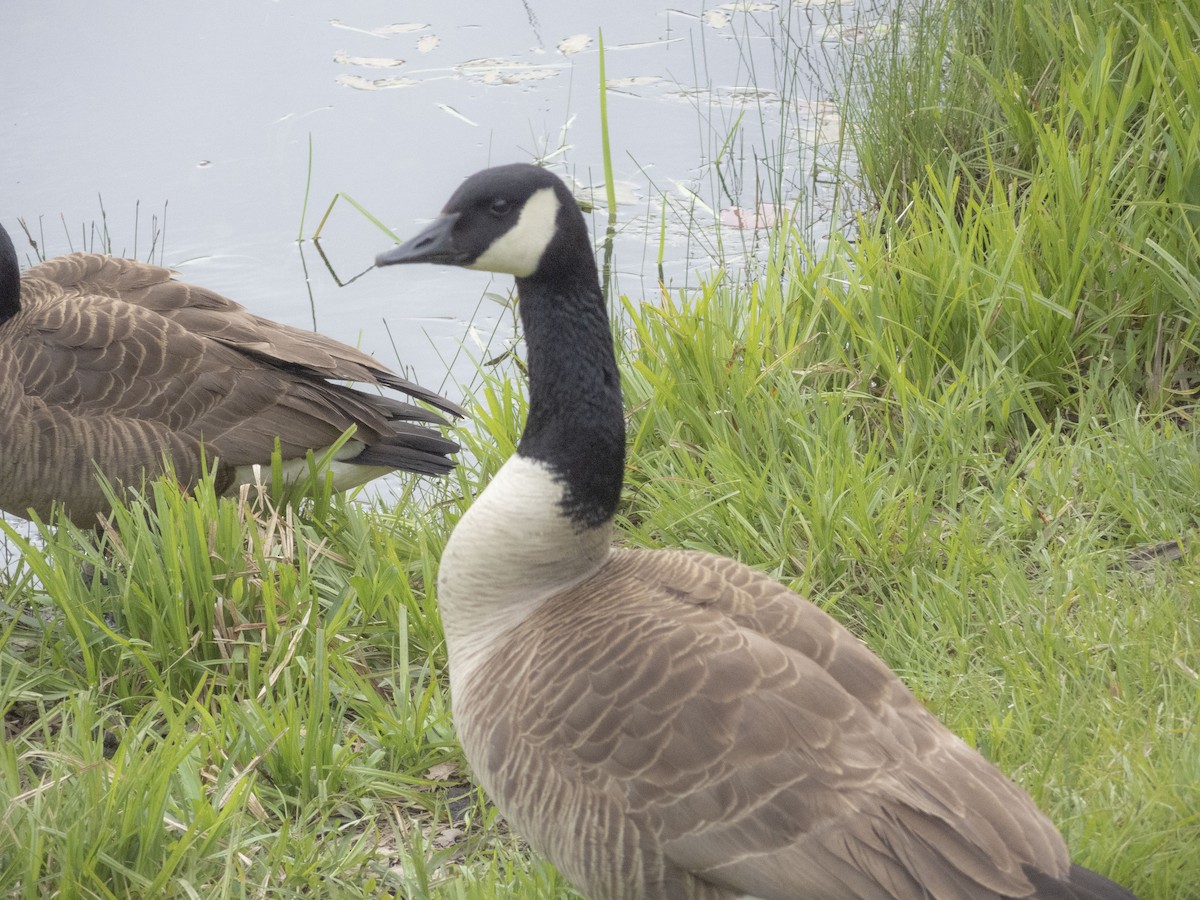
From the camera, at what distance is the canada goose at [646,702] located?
223 cm

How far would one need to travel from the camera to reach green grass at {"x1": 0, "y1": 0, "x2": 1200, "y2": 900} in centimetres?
281

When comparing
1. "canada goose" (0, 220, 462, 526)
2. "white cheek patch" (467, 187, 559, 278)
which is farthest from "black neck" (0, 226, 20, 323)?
"white cheek patch" (467, 187, 559, 278)

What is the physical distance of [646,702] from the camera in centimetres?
244

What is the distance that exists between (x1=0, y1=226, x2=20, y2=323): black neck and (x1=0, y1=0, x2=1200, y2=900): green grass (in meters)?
1.16

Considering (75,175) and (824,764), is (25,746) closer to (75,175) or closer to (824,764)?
(824,764)

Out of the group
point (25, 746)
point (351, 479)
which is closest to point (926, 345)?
point (351, 479)

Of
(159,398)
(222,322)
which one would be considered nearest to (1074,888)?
(159,398)

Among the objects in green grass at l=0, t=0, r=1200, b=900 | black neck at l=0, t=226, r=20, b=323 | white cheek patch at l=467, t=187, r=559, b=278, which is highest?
white cheek patch at l=467, t=187, r=559, b=278

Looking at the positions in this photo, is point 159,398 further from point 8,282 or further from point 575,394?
point 575,394

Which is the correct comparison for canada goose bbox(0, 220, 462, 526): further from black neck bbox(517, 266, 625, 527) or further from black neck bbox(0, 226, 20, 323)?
black neck bbox(517, 266, 625, 527)

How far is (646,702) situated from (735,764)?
23 centimetres

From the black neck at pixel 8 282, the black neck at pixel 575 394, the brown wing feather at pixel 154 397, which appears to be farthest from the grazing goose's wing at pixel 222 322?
the black neck at pixel 575 394

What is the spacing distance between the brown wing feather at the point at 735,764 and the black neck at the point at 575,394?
0.33 metres

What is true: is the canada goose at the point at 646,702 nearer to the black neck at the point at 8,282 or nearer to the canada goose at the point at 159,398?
the canada goose at the point at 159,398
